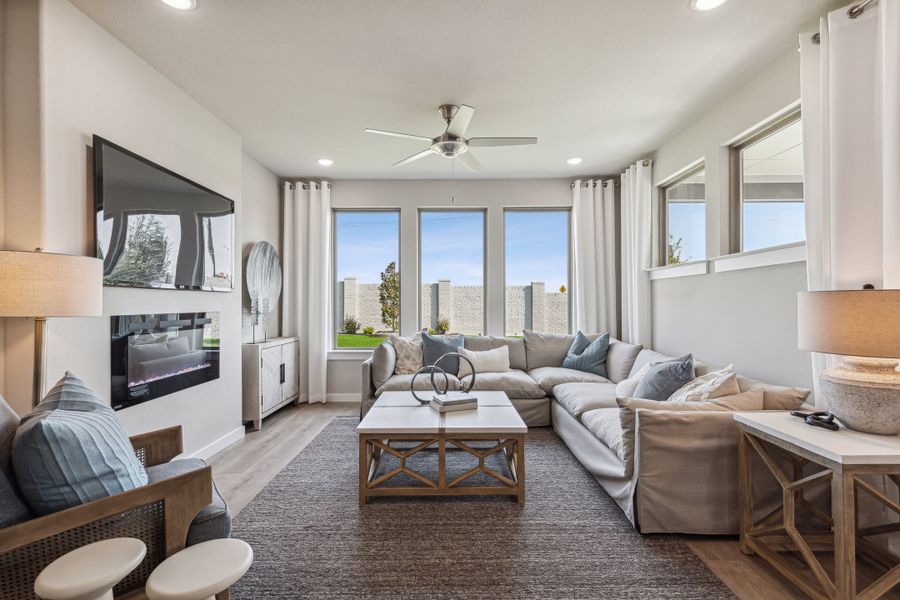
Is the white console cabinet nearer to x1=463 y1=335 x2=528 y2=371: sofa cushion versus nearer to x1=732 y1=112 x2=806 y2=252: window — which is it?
x1=463 y1=335 x2=528 y2=371: sofa cushion

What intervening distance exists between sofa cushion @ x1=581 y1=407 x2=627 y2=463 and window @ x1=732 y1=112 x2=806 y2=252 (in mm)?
1499

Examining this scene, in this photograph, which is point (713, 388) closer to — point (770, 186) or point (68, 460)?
point (770, 186)

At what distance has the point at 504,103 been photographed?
124 inches

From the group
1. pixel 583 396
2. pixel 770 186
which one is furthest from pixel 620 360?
pixel 770 186

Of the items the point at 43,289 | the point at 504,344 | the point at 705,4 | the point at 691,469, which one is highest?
the point at 705,4

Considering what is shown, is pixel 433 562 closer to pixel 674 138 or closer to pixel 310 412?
pixel 310 412

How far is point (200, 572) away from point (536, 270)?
4.61m

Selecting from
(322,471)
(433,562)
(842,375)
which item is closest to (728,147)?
(842,375)

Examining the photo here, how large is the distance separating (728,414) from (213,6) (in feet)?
10.5

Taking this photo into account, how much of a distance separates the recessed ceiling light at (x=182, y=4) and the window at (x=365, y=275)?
327cm

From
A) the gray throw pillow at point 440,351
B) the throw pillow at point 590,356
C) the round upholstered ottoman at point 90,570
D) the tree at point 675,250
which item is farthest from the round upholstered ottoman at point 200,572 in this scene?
the tree at point 675,250

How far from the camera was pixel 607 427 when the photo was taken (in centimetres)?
262

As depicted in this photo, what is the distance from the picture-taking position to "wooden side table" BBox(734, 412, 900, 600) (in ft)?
4.79

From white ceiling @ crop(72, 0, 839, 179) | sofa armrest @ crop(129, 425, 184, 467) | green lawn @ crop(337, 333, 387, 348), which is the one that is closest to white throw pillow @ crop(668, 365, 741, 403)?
white ceiling @ crop(72, 0, 839, 179)
